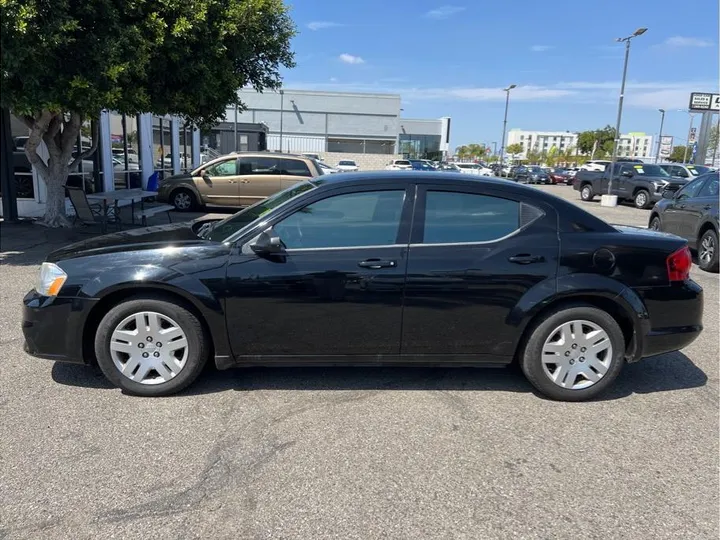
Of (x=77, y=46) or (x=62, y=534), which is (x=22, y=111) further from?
(x=62, y=534)

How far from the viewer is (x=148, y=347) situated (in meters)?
3.79

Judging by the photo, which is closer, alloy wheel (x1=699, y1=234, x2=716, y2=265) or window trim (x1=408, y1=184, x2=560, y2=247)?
window trim (x1=408, y1=184, x2=560, y2=247)

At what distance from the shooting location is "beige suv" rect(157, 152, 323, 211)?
48.8 feet

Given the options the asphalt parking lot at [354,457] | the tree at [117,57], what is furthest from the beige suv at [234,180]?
the asphalt parking lot at [354,457]

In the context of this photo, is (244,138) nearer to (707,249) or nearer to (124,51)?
(124,51)

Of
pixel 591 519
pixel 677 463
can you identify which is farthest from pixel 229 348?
pixel 677 463

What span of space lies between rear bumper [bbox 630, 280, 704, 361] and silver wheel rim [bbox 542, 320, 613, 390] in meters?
0.29

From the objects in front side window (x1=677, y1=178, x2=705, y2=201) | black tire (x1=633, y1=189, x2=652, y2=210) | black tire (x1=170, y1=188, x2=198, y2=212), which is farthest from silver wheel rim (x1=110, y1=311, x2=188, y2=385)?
black tire (x1=633, y1=189, x2=652, y2=210)

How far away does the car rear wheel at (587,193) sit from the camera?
24.9 metres

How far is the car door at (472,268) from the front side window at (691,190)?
7.11 m

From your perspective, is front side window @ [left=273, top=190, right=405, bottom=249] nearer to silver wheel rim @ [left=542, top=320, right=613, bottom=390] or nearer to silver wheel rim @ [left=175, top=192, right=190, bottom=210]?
silver wheel rim @ [left=542, top=320, right=613, bottom=390]

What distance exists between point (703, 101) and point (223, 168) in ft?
136

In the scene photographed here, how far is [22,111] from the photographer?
7672mm

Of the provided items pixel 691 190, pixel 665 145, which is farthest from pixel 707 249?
pixel 665 145
